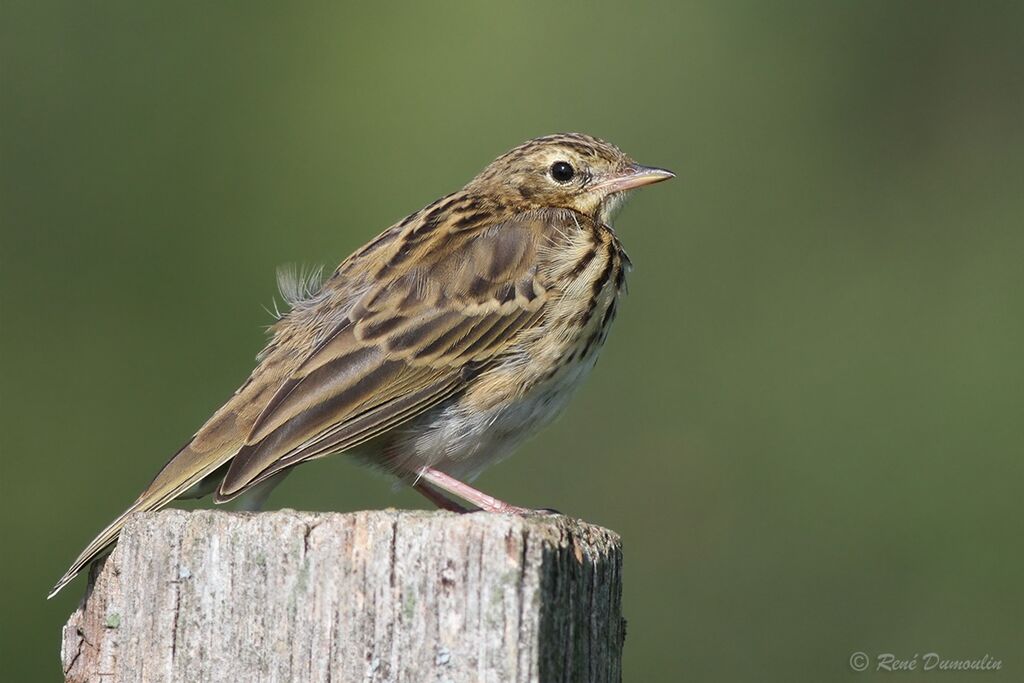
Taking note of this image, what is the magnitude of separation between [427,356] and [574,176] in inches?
71.1

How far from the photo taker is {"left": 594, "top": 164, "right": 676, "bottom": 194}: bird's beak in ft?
27.2

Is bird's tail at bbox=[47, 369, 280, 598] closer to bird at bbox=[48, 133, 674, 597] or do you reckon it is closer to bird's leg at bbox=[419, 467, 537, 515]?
bird at bbox=[48, 133, 674, 597]

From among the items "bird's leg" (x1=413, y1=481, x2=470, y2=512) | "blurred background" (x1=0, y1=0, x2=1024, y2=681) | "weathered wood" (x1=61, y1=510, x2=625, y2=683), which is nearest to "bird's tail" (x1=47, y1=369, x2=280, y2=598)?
"bird's leg" (x1=413, y1=481, x2=470, y2=512)

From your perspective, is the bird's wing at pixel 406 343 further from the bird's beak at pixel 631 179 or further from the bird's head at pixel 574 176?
the bird's beak at pixel 631 179

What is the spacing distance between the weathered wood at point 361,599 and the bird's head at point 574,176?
3.89m

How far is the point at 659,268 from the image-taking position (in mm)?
12242

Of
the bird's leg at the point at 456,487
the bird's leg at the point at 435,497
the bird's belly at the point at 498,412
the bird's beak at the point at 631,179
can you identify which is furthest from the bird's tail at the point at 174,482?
the bird's beak at the point at 631,179

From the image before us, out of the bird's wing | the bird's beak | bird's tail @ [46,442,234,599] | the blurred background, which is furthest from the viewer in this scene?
the blurred background

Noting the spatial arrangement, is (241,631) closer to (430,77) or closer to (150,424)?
(150,424)

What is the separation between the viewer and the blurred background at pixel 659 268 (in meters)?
11.0

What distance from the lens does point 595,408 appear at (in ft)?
39.1

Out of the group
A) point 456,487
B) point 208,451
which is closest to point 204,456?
point 208,451

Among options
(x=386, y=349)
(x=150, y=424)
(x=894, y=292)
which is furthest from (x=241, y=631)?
(x=894, y=292)

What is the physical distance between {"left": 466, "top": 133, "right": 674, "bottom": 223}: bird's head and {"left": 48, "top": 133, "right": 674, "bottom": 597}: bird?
396mm
